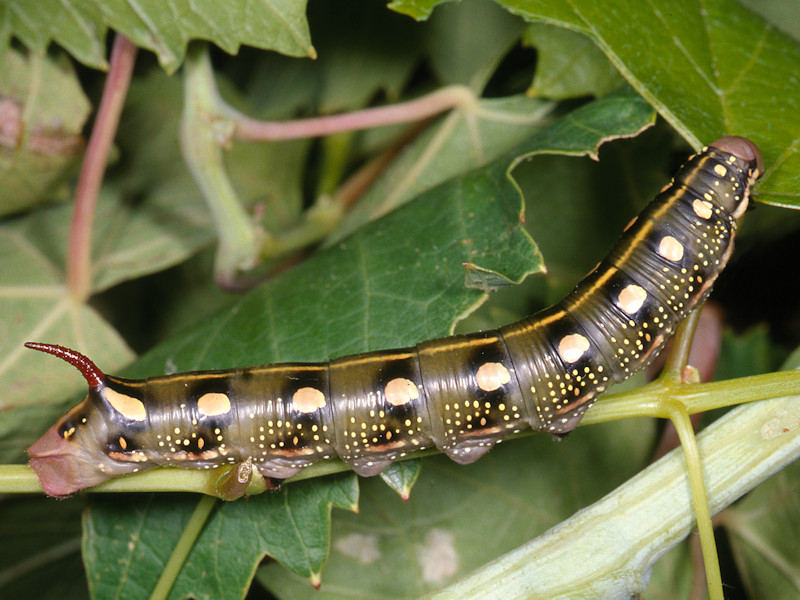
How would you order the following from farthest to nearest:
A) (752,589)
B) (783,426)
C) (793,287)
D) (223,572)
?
(793,287), (752,589), (223,572), (783,426)

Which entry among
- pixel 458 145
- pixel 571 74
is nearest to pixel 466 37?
pixel 458 145

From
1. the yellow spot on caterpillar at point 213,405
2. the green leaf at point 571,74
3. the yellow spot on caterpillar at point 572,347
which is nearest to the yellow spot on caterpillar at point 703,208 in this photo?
the yellow spot on caterpillar at point 572,347

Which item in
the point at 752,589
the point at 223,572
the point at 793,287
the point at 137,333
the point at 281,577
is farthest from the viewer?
the point at 137,333

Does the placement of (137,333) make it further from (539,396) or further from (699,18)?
(699,18)

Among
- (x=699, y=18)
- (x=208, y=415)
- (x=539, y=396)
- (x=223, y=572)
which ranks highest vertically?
(x=699, y=18)

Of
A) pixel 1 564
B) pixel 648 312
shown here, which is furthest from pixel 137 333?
pixel 648 312

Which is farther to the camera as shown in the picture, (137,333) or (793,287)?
(137,333)

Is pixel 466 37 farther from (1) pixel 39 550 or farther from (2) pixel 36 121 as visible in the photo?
(1) pixel 39 550
